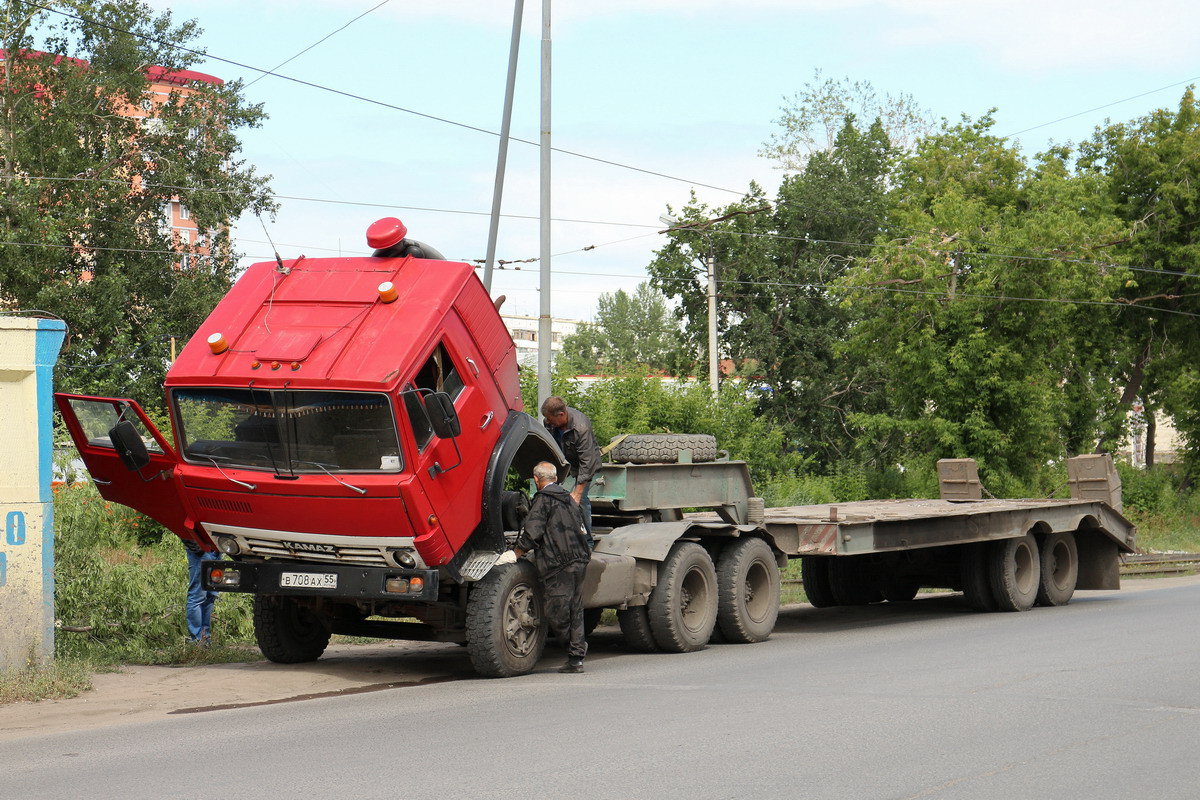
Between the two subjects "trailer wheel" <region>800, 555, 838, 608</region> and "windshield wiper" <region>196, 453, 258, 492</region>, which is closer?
"windshield wiper" <region>196, 453, 258, 492</region>

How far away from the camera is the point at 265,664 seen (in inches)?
446

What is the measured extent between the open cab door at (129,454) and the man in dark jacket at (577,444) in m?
3.22

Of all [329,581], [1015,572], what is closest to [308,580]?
[329,581]

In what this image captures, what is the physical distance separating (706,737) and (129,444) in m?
5.51

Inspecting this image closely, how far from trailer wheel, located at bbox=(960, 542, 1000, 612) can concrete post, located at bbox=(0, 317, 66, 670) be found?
1104cm

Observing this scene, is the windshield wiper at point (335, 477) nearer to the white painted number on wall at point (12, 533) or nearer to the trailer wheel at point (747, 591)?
the white painted number on wall at point (12, 533)

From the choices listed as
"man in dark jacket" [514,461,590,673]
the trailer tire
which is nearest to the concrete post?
"man in dark jacket" [514,461,590,673]

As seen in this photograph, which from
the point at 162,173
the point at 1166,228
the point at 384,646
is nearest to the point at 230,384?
the point at 384,646

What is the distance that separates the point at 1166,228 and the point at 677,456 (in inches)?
1213

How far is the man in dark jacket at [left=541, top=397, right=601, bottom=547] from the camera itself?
38.2ft

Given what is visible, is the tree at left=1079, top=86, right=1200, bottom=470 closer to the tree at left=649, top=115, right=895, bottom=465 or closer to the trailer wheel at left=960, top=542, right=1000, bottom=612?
the tree at left=649, top=115, right=895, bottom=465

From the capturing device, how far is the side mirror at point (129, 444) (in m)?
10.4

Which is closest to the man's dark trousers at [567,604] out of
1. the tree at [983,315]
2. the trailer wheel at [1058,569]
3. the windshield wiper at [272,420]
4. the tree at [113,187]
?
the windshield wiper at [272,420]

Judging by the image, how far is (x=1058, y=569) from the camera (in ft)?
58.4
